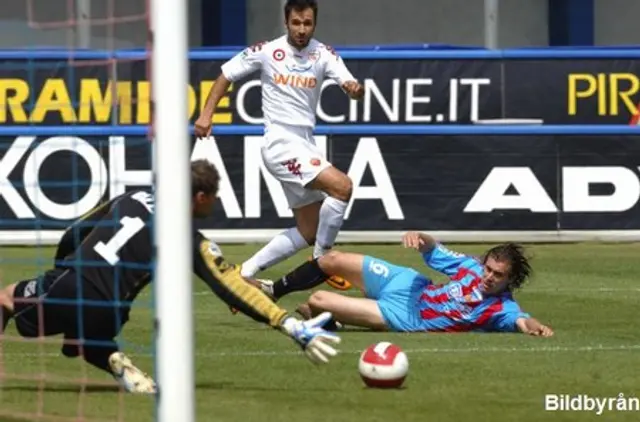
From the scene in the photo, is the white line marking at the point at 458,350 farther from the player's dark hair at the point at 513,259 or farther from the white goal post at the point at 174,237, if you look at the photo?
the white goal post at the point at 174,237

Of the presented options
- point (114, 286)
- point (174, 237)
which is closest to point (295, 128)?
point (114, 286)

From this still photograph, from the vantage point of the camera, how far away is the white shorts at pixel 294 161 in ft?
45.3

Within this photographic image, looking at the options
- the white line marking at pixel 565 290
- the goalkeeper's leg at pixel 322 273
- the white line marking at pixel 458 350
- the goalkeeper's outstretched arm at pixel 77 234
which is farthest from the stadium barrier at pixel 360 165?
the goalkeeper's outstretched arm at pixel 77 234

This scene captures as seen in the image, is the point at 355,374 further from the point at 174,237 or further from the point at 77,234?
the point at 174,237

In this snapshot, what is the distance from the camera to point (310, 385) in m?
9.97

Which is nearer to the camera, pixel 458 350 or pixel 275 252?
pixel 458 350

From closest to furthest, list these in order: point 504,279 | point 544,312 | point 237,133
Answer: point 504,279 < point 544,312 < point 237,133

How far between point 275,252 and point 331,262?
1.33m

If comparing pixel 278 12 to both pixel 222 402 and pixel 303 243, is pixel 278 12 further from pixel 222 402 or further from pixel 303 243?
pixel 222 402

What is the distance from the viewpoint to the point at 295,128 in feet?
46.0

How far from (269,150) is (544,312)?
226 cm

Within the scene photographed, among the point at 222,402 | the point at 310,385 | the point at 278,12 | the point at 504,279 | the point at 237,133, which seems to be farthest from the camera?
the point at 278,12

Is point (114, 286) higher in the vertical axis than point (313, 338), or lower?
higher

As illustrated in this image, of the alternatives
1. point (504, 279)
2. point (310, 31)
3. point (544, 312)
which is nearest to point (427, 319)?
point (504, 279)
